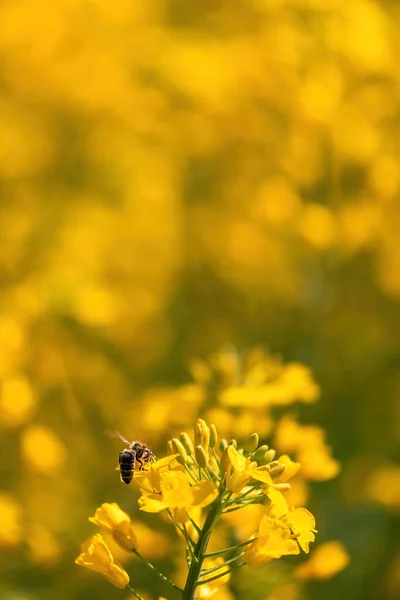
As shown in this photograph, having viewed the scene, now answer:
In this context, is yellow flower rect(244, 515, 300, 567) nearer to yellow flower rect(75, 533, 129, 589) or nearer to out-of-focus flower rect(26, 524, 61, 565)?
yellow flower rect(75, 533, 129, 589)

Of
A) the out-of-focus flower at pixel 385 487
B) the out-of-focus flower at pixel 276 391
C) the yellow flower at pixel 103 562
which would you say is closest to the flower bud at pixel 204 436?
the yellow flower at pixel 103 562

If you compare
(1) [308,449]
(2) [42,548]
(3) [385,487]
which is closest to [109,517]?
(1) [308,449]

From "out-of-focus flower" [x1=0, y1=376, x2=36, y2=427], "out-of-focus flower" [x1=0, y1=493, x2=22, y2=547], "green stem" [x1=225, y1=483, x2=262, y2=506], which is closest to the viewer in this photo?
"green stem" [x1=225, y1=483, x2=262, y2=506]

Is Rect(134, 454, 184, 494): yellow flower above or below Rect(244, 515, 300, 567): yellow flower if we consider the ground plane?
above

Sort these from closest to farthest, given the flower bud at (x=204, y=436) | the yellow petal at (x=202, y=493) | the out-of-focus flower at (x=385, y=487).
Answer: the yellow petal at (x=202, y=493), the flower bud at (x=204, y=436), the out-of-focus flower at (x=385, y=487)

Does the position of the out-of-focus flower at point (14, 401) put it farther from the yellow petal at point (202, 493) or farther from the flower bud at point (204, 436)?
the yellow petal at point (202, 493)

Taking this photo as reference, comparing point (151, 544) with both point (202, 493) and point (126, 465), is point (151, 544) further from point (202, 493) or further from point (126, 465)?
point (202, 493)

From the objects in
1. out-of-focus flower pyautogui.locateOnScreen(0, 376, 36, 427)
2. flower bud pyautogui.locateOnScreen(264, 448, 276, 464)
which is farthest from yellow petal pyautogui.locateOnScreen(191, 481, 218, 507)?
out-of-focus flower pyautogui.locateOnScreen(0, 376, 36, 427)

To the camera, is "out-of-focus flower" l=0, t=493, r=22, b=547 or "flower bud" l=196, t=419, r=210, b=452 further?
"out-of-focus flower" l=0, t=493, r=22, b=547

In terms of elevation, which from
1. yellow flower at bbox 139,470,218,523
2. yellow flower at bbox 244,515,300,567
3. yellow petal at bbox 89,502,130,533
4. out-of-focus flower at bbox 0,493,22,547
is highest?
out-of-focus flower at bbox 0,493,22,547
